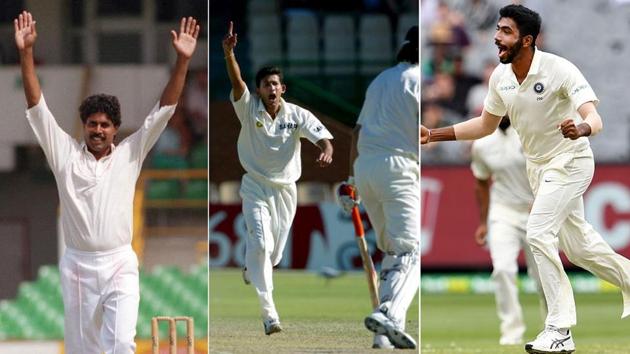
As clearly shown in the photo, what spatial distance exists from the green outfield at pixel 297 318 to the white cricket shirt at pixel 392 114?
23.3 inches

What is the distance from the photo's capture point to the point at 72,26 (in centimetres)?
714

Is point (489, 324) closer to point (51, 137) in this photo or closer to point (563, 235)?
point (563, 235)

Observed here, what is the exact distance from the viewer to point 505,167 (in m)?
9.96

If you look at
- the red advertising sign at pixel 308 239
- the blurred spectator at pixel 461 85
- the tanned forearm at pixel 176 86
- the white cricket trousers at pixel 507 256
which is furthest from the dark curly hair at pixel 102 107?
the blurred spectator at pixel 461 85

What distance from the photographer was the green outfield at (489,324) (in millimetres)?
8731

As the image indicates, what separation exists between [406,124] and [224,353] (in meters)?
1.30

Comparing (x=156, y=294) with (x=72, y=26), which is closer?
(x=72, y=26)

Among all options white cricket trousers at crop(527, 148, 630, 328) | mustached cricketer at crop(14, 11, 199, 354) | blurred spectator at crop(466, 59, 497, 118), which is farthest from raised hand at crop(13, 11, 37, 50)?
blurred spectator at crop(466, 59, 497, 118)

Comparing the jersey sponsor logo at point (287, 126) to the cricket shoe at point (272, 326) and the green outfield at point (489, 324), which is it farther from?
the green outfield at point (489, 324)

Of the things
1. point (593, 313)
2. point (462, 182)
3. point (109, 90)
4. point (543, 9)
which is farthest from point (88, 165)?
point (543, 9)

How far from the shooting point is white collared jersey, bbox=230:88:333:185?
6.79 meters

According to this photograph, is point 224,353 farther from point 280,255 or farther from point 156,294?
point 156,294

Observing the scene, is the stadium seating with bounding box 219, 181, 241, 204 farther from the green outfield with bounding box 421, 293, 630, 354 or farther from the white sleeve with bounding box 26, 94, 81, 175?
the green outfield with bounding box 421, 293, 630, 354

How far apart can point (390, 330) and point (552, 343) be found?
2.46 ft
